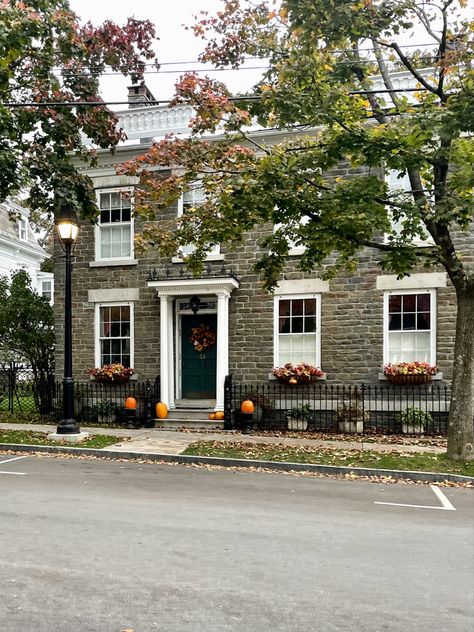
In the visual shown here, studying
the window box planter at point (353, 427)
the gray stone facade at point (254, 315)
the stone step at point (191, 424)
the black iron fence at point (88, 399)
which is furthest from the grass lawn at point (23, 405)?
the window box planter at point (353, 427)

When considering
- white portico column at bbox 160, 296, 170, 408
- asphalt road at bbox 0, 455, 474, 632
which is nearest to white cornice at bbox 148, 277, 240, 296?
white portico column at bbox 160, 296, 170, 408

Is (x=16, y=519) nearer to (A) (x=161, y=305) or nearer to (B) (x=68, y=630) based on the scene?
(B) (x=68, y=630)

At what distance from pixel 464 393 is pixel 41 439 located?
8717mm

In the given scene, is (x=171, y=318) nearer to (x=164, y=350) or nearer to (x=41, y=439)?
(x=164, y=350)

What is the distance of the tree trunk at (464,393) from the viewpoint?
9.73 metres

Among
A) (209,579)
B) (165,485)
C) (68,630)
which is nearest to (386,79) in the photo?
(165,485)

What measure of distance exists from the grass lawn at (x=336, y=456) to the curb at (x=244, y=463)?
195 mm

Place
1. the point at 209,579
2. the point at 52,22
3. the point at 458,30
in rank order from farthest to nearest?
the point at 52,22 < the point at 458,30 < the point at 209,579

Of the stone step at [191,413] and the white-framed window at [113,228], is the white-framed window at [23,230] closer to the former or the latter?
the white-framed window at [113,228]

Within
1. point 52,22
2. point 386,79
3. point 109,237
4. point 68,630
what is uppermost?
point 52,22

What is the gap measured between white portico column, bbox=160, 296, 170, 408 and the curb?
169 inches

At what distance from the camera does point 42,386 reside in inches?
636

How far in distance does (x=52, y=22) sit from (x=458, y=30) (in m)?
8.13

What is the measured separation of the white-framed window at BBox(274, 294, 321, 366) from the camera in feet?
47.5
